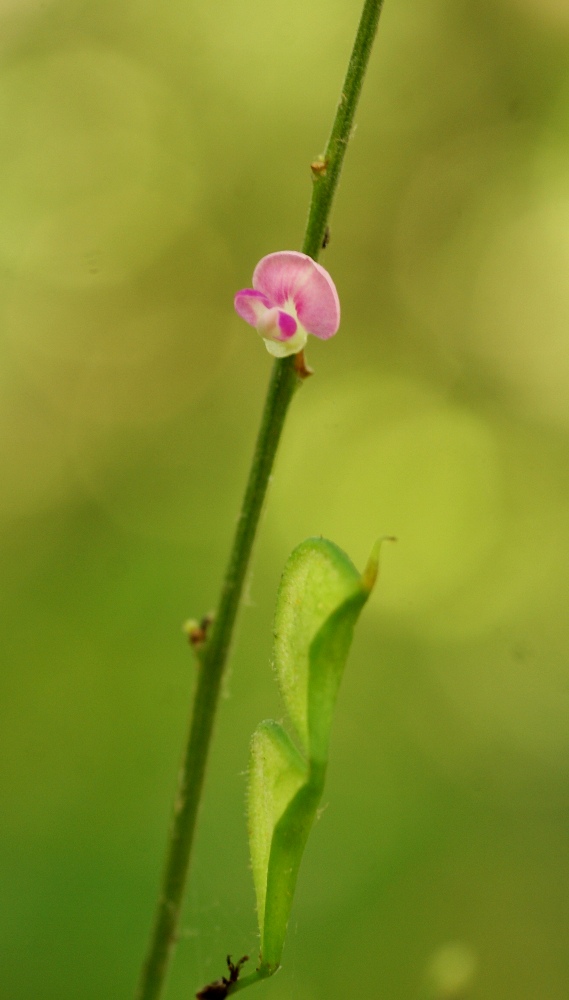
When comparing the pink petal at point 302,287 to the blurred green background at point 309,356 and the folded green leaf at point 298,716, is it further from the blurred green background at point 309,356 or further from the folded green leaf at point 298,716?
the blurred green background at point 309,356

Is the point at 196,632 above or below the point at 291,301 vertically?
below

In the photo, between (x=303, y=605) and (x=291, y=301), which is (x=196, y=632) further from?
(x=291, y=301)

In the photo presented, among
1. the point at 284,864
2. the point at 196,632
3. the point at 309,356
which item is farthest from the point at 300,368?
the point at 309,356

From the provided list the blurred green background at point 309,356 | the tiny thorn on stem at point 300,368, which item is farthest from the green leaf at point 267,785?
the blurred green background at point 309,356

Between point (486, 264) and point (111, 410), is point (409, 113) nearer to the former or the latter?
point (486, 264)

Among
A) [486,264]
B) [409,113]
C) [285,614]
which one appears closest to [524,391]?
[486,264]
